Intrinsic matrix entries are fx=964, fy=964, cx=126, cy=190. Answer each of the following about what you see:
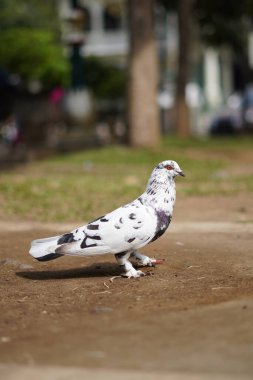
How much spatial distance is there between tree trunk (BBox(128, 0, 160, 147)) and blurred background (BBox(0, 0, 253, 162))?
0.02 meters

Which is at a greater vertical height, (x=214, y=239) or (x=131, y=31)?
(x=131, y=31)

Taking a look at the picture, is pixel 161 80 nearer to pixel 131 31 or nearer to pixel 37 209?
pixel 131 31

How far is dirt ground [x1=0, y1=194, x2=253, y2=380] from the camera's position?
5.89 m

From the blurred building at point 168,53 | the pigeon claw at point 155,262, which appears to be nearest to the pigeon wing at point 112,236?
the pigeon claw at point 155,262

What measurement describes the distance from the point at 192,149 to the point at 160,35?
31920mm

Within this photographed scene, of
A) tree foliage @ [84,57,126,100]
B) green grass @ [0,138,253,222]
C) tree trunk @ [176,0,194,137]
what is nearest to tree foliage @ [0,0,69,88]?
tree foliage @ [84,57,126,100]

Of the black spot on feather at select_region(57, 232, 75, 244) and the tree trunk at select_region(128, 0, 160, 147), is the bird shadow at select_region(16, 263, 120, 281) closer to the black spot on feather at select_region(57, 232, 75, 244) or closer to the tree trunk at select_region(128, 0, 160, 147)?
the black spot on feather at select_region(57, 232, 75, 244)

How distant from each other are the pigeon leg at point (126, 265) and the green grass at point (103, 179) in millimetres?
4674

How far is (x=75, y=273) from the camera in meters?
9.28

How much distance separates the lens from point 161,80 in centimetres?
5506

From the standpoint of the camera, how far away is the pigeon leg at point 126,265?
863cm

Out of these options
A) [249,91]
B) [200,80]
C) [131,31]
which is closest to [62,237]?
[131,31]

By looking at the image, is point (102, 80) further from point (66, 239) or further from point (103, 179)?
point (66, 239)

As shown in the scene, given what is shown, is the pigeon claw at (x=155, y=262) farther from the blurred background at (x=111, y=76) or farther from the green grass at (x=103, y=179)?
the blurred background at (x=111, y=76)
